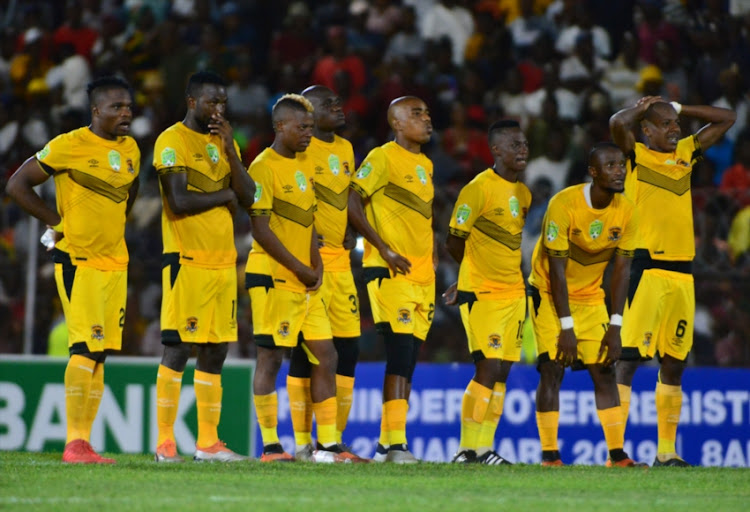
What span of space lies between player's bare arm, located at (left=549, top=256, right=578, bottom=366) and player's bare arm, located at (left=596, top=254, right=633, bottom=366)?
0.66ft

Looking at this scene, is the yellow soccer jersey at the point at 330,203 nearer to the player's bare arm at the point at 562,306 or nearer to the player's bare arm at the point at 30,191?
the player's bare arm at the point at 562,306

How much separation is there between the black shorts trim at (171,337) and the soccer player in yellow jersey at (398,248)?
1.47m

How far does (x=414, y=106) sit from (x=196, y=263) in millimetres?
2036

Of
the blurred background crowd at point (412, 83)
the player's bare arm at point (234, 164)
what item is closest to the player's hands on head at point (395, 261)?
the player's bare arm at point (234, 164)

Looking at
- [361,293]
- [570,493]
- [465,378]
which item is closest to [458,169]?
[361,293]

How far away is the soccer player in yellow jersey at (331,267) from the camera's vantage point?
9.09 m

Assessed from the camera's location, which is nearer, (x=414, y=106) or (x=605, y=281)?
(x=414, y=106)

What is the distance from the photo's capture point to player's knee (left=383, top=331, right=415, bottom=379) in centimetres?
909

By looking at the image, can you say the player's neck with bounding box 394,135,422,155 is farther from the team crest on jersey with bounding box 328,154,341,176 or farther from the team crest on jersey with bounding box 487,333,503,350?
the team crest on jersey with bounding box 487,333,503,350

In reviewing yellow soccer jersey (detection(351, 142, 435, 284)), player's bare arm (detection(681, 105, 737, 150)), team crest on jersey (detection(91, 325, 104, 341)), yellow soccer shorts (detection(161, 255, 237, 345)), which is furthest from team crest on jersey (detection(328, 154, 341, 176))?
player's bare arm (detection(681, 105, 737, 150))

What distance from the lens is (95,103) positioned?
8.37 meters

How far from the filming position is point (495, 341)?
30.2 feet

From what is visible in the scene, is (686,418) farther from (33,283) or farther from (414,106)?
(33,283)

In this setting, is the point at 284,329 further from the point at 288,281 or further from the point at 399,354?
the point at 399,354
